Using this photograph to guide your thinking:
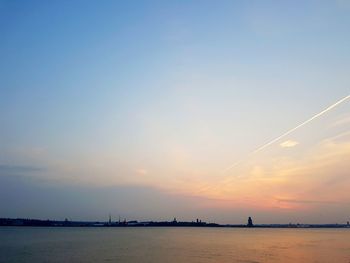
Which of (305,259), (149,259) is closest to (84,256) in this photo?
(149,259)

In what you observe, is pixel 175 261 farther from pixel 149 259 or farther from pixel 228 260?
pixel 228 260

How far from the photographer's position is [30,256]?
6675cm

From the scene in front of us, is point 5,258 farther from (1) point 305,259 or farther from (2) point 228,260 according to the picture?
(1) point 305,259

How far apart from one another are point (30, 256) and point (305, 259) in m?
46.9

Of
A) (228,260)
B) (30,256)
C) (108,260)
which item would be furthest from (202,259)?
(30,256)

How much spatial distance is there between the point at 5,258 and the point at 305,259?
50.0 metres

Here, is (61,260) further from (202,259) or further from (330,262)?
(330,262)

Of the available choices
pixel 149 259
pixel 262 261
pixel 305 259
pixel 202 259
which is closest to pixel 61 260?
pixel 149 259

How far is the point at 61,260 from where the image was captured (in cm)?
6147

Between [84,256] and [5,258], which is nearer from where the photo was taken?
[5,258]

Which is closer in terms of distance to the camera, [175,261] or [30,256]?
[175,261]

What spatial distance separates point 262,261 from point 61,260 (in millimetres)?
31723

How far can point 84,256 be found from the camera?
6794 centimetres

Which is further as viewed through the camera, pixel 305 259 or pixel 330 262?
pixel 305 259
